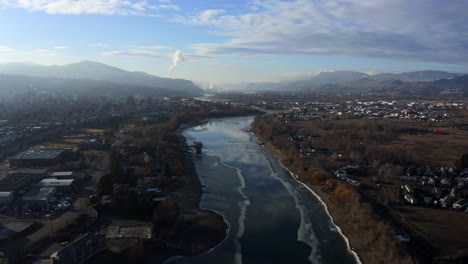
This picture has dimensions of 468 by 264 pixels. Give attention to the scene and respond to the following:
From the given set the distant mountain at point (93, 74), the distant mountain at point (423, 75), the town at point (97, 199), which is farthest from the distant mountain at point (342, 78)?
the town at point (97, 199)

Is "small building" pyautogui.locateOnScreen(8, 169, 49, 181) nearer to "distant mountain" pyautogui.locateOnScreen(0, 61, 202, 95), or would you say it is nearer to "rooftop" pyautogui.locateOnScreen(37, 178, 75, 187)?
"rooftop" pyautogui.locateOnScreen(37, 178, 75, 187)

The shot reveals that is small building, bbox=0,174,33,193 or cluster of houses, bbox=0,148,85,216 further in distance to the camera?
small building, bbox=0,174,33,193

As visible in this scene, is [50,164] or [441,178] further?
[50,164]

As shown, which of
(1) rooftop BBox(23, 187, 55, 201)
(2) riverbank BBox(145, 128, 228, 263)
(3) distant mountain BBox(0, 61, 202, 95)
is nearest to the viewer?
(2) riverbank BBox(145, 128, 228, 263)

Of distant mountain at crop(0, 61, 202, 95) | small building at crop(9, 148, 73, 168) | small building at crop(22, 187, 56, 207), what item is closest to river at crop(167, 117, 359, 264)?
small building at crop(22, 187, 56, 207)

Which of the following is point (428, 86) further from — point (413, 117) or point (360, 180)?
Result: point (360, 180)

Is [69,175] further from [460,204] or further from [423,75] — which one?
[423,75]

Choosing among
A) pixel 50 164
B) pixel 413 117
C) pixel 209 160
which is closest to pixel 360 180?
pixel 209 160
